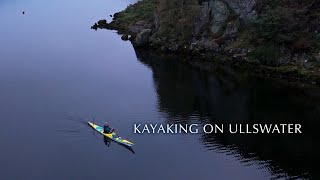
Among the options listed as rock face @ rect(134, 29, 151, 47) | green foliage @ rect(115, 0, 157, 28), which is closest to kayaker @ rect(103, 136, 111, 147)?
rock face @ rect(134, 29, 151, 47)

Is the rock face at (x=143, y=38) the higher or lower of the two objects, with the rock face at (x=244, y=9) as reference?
lower

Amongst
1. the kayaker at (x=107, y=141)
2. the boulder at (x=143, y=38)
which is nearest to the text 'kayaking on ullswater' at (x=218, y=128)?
the kayaker at (x=107, y=141)

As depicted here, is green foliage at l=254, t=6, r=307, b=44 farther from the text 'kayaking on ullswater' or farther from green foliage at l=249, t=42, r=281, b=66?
the text 'kayaking on ullswater'

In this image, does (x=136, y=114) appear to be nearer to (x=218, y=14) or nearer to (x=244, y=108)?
(x=244, y=108)

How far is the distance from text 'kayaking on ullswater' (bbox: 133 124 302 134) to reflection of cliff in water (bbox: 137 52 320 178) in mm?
1721

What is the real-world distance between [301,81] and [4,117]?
61336mm

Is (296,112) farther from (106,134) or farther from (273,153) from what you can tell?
(106,134)

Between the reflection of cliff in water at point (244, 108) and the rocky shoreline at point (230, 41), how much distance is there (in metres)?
5.74

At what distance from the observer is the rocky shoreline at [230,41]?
104406 millimetres

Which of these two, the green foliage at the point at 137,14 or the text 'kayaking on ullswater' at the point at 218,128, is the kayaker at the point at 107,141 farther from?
the green foliage at the point at 137,14

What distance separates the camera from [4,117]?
81.9 meters

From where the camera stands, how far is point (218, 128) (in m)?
78.2

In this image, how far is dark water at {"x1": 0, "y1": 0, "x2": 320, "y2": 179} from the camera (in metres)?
64.4

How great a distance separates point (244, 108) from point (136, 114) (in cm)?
2111
